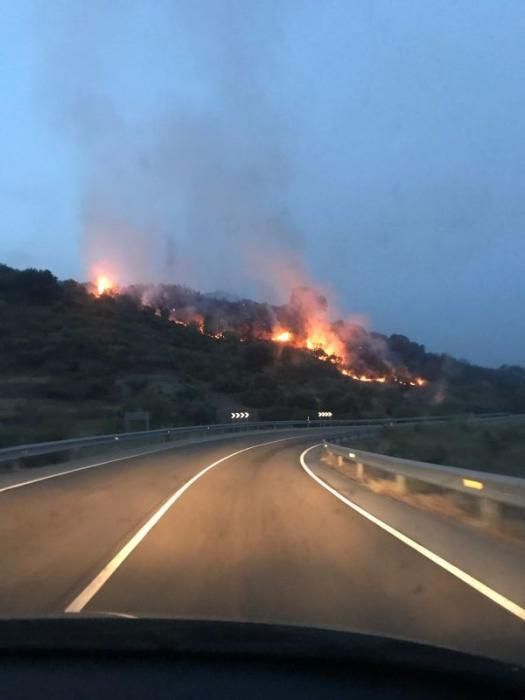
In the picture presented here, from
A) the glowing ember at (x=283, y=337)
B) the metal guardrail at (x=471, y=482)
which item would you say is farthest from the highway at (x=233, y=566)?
the glowing ember at (x=283, y=337)

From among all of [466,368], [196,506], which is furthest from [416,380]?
[196,506]

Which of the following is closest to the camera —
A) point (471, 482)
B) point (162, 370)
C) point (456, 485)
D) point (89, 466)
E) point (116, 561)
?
point (116, 561)

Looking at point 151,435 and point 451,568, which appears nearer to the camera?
point 451,568

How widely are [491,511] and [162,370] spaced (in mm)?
Result: 73565

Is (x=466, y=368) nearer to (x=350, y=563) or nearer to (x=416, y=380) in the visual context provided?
(x=416, y=380)

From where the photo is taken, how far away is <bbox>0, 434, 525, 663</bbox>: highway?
8039 mm

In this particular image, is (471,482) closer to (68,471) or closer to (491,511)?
(491,511)

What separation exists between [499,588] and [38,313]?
87.1 meters

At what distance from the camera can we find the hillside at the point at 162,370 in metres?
64.9

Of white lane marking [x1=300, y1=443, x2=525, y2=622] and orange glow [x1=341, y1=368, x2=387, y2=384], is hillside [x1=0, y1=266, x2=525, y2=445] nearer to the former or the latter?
orange glow [x1=341, y1=368, x2=387, y2=384]

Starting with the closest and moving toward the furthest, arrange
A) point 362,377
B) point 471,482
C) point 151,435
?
1. point 471,482
2. point 151,435
3. point 362,377

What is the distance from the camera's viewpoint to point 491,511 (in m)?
15.0

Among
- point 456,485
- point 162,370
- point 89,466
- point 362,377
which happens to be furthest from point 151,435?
point 362,377

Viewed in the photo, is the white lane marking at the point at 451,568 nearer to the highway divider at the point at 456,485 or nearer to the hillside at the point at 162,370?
the highway divider at the point at 456,485
